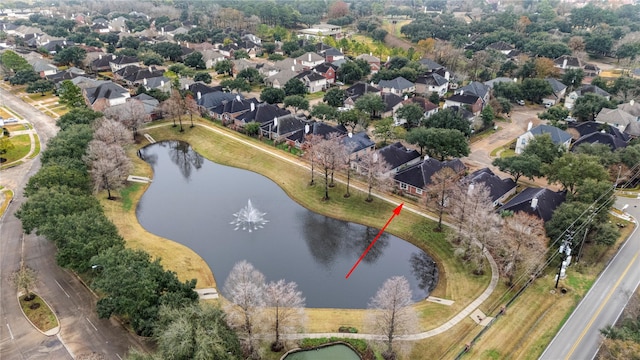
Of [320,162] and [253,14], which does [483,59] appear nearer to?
[320,162]

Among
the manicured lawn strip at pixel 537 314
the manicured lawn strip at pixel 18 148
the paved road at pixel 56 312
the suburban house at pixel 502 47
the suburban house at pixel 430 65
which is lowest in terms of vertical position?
the manicured lawn strip at pixel 18 148

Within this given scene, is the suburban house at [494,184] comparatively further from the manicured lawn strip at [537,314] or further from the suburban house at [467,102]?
the suburban house at [467,102]

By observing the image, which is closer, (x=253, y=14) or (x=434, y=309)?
(x=434, y=309)

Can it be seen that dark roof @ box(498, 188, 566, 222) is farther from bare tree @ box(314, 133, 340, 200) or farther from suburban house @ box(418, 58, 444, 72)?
suburban house @ box(418, 58, 444, 72)

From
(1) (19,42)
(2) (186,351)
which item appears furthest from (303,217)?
(1) (19,42)

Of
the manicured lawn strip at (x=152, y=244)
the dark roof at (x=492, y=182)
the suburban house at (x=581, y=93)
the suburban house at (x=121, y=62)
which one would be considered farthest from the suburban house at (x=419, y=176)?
the suburban house at (x=121, y=62)

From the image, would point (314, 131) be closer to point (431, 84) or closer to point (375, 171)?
point (375, 171)
